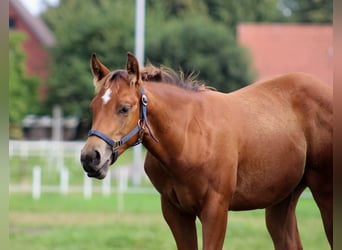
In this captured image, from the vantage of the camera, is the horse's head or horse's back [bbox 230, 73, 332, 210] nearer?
the horse's head

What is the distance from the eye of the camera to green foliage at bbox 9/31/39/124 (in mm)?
34094

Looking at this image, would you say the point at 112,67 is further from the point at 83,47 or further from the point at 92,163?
the point at 92,163

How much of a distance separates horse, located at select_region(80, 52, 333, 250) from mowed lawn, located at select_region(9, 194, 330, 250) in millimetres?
6150

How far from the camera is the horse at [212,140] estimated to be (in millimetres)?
4156

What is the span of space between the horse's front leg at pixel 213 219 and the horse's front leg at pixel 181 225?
0.29m

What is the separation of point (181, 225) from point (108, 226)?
9.37 meters

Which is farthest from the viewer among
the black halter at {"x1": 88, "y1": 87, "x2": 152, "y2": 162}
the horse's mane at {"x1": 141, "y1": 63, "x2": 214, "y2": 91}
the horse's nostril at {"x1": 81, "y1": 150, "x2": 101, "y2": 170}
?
the horse's mane at {"x1": 141, "y1": 63, "x2": 214, "y2": 91}

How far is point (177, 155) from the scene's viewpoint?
451 centimetres

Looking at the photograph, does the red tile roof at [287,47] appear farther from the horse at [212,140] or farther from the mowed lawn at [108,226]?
the horse at [212,140]

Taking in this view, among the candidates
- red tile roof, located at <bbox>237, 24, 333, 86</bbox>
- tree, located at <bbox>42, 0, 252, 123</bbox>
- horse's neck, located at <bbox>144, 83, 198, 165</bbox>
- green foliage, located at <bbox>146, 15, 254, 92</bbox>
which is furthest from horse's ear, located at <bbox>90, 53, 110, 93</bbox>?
red tile roof, located at <bbox>237, 24, 333, 86</bbox>

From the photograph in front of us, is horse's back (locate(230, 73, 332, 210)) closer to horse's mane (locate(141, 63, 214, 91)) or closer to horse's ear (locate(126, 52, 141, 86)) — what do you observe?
horse's mane (locate(141, 63, 214, 91))

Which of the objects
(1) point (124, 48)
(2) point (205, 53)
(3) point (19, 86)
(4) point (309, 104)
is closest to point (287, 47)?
(2) point (205, 53)

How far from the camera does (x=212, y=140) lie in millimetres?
4641

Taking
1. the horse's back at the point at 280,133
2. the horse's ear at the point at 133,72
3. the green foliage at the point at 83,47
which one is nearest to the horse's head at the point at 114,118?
the horse's ear at the point at 133,72
